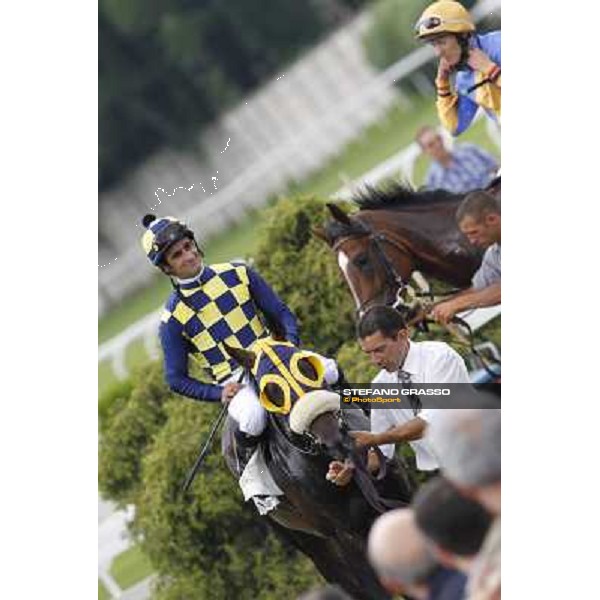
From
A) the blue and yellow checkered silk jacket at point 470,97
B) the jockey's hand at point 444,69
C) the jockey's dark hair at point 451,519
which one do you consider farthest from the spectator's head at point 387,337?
the jockey's dark hair at point 451,519

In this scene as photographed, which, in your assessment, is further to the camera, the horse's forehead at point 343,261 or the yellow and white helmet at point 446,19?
the horse's forehead at point 343,261

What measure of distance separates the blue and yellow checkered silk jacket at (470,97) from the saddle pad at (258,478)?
946 millimetres

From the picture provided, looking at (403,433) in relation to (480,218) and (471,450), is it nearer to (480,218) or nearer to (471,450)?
(480,218)

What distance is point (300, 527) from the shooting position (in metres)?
5.09

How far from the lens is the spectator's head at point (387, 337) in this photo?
4887mm

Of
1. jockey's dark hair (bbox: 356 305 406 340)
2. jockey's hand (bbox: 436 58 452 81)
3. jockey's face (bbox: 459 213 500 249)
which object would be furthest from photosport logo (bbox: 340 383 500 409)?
jockey's hand (bbox: 436 58 452 81)

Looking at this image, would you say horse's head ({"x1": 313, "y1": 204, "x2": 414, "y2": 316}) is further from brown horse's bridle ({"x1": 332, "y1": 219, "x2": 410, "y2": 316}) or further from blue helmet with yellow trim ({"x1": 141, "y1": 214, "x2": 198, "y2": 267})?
blue helmet with yellow trim ({"x1": 141, "y1": 214, "x2": 198, "y2": 267})

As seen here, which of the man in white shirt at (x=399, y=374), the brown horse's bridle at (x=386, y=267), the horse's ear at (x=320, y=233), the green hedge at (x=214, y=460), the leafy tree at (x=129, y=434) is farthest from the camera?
the leafy tree at (x=129, y=434)

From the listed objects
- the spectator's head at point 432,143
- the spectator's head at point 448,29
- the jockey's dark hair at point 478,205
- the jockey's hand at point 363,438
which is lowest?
the jockey's hand at point 363,438

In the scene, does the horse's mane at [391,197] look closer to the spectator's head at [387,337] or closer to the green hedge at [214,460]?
the green hedge at [214,460]

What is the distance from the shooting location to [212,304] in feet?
16.9

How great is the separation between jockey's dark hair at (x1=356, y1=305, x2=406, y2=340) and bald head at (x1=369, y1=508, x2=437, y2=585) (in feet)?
3.15
